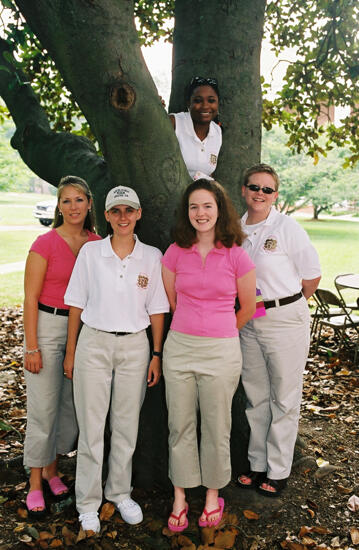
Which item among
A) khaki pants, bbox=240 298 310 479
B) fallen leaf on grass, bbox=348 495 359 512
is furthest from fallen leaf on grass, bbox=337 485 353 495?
khaki pants, bbox=240 298 310 479

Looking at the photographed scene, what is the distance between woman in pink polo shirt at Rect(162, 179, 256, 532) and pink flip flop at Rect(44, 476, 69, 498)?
2.77ft

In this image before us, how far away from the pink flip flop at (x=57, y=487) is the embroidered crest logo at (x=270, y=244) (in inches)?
88.0

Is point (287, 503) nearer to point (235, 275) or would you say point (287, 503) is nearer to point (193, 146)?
point (235, 275)

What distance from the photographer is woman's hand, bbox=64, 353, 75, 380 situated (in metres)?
3.20

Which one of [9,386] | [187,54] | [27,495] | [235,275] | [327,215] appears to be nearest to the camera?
[235,275]

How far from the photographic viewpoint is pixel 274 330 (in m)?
3.36

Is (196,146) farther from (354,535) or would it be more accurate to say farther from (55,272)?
(354,535)

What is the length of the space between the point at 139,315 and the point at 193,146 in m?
1.37

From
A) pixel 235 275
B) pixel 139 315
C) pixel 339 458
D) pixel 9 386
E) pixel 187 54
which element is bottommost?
pixel 9 386

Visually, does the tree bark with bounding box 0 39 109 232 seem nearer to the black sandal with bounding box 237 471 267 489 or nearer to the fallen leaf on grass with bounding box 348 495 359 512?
the black sandal with bounding box 237 471 267 489

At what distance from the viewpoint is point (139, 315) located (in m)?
3.11

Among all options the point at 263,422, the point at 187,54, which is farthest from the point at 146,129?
the point at 263,422

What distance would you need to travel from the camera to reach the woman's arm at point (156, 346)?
3189 mm

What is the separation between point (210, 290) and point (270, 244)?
0.60 metres
